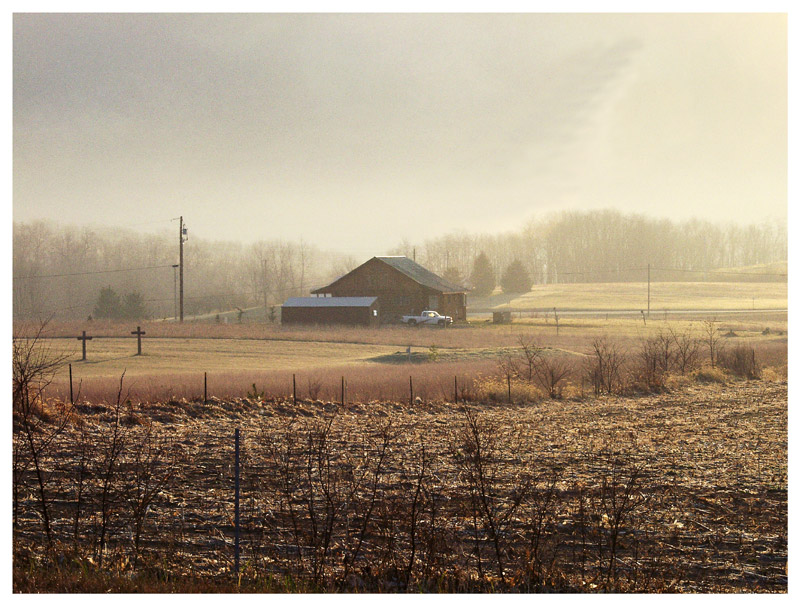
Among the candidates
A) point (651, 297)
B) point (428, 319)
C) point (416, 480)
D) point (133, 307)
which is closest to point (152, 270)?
point (133, 307)

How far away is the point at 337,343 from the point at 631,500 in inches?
1081

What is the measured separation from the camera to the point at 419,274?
49.3 meters

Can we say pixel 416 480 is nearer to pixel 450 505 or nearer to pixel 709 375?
pixel 450 505

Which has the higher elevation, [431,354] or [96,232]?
[96,232]

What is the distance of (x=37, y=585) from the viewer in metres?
5.16

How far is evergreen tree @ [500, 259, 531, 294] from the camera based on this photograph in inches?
2884

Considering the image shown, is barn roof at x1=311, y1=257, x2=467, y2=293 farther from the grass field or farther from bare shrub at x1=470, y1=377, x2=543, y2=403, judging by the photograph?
bare shrub at x1=470, y1=377, x2=543, y2=403

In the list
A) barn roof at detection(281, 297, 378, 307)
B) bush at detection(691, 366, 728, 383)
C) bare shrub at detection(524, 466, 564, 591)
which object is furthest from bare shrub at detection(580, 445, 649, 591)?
barn roof at detection(281, 297, 378, 307)

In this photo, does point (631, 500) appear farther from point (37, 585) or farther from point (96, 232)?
point (96, 232)

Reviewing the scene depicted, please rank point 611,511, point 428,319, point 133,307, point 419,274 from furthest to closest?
point 419,274 < point 133,307 < point 428,319 < point 611,511

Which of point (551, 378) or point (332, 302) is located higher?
point (332, 302)

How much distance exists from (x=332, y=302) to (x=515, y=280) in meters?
34.2
